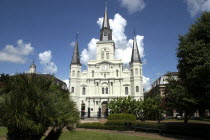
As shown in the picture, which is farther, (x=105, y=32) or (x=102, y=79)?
(x=105, y=32)

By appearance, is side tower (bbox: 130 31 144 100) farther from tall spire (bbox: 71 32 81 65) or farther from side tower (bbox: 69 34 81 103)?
tall spire (bbox: 71 32 81 65)

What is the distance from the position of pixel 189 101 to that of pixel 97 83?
3769cm

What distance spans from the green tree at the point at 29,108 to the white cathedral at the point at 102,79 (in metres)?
40.4

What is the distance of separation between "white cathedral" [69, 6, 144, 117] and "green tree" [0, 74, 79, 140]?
1592 inches

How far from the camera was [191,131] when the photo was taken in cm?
1484

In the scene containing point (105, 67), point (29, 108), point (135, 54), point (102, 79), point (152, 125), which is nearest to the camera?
point (29, 108)

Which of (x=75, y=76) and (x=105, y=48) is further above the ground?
(x=105, y=48)

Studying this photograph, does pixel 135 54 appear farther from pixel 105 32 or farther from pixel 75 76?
pixel 75 76

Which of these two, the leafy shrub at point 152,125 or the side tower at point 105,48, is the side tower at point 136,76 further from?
the leafy shrub at point 152,125

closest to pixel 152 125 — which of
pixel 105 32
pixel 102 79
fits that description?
pixel 102 79

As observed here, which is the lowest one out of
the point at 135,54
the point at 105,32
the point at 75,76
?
the point at 75,76

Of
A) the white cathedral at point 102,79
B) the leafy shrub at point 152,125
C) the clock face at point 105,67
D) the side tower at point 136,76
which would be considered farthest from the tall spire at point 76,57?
the leafy shrub at point 152,125

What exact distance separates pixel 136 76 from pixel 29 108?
41435 millimetres

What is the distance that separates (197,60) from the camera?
13.7 m
